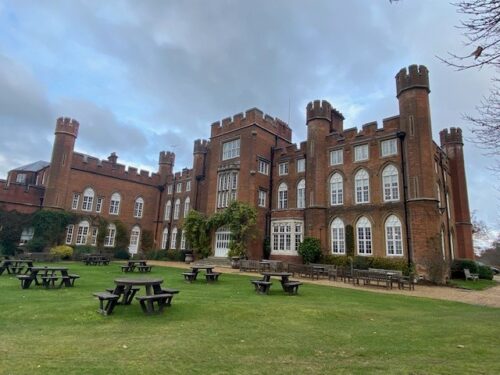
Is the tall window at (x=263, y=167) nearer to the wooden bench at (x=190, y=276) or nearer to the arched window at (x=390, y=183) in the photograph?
the arched window at (x=390, y=183)

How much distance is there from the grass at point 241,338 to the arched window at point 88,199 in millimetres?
25560

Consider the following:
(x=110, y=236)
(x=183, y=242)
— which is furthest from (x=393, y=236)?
(x=110, y=236)

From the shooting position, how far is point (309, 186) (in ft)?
84.0

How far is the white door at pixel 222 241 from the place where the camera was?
27.4 m

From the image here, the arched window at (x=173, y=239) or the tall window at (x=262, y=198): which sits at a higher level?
the tall window at (x=262, y=198)

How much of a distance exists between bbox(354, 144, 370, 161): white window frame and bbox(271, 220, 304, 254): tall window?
269 inches

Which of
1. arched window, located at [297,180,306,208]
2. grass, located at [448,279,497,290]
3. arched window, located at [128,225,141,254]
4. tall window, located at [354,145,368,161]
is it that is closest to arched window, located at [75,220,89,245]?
arched window, located at [128,225,141,254]

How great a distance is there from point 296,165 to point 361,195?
6.89 meters

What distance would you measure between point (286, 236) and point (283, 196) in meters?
4.16

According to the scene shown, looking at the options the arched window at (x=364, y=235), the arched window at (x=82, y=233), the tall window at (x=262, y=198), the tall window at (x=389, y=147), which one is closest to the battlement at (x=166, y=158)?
the arched window at (x=82, y=233)

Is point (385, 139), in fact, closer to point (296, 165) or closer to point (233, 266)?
point (296, 165)

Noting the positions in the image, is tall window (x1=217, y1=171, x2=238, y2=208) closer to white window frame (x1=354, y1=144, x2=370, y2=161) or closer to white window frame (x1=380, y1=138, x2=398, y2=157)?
white window frame (x1=354, y1=144, x2=370, y2=161)

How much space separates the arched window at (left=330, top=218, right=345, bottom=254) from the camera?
23359mm

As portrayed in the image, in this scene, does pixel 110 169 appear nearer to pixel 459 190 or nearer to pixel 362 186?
pixel 362 186
